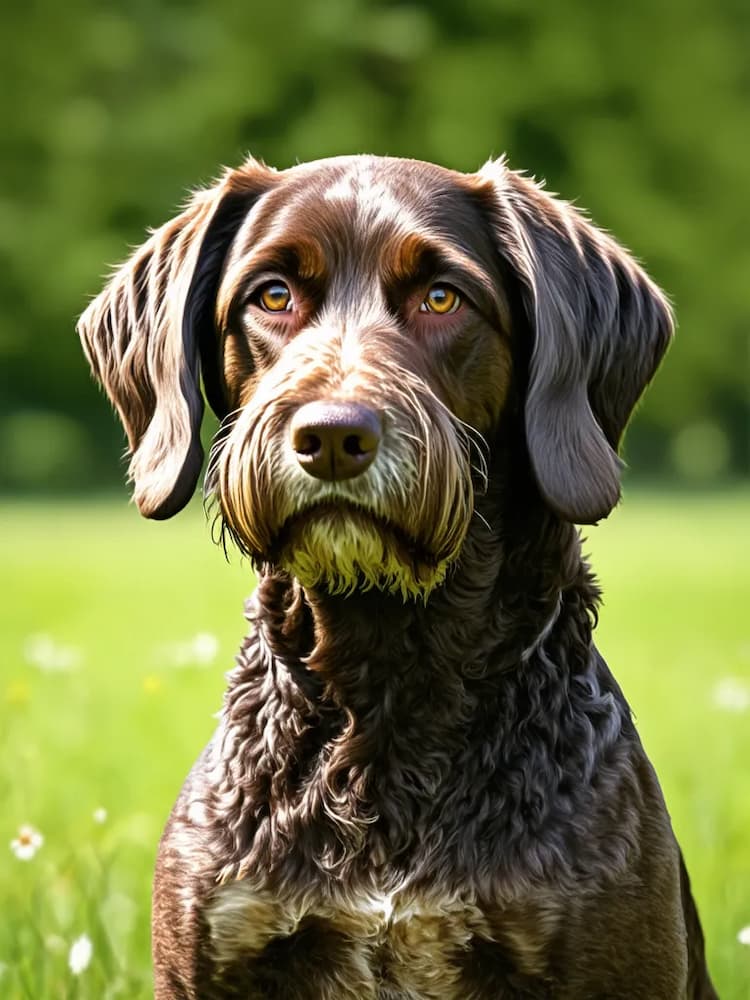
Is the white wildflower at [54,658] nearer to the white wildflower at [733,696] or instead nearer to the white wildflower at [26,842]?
the white wildflower at [26,842]

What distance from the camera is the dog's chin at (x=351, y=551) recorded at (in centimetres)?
306

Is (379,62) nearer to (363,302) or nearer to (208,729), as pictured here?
(208,729)

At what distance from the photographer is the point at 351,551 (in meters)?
A: 3.11

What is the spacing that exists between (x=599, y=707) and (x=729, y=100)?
2269 centimetres

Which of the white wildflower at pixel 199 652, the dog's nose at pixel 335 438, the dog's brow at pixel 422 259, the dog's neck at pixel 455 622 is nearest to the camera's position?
the dog's nose at pixel 335 438

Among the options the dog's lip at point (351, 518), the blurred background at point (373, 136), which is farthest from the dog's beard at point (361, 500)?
the blurred background at point (373, 136)

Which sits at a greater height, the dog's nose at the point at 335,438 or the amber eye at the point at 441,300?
the amber eye at the point at 441,300

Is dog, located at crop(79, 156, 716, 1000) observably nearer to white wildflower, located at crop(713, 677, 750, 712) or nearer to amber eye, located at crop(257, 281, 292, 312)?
amber eye, located at crop(257, 281, 292, 312)

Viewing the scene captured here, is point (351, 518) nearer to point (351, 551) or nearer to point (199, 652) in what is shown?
point (351, 551)

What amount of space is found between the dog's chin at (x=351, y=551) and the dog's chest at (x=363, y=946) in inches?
24.7

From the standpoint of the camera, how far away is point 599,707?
3.45 metres

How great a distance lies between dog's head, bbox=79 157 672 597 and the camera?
3002 millimetres

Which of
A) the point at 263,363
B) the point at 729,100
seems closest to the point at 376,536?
the point at 263,363

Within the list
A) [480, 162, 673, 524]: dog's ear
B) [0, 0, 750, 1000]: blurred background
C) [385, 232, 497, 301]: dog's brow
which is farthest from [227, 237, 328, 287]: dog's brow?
[0, 0, 750, 1000]: blurred background
